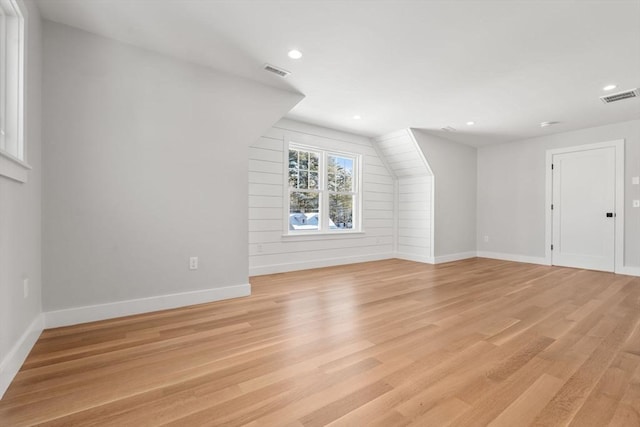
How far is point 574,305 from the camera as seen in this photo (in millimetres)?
2945

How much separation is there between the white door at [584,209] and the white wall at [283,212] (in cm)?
295

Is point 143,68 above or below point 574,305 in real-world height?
above

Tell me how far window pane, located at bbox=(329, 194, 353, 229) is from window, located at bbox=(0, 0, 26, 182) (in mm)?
3976

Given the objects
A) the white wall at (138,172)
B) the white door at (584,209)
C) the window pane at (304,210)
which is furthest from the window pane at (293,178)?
the white door at (584,209)

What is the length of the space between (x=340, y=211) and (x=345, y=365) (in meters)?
3.71

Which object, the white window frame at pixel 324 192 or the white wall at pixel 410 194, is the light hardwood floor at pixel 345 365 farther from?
the white wall at pixel 410 194

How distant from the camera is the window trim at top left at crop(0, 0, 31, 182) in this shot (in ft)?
5.56

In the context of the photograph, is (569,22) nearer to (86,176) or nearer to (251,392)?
(251,392)

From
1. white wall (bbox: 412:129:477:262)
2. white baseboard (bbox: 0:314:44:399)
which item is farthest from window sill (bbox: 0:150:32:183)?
white wall (bbox: 412:129:477:262)

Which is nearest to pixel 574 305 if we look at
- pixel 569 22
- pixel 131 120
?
pixel 569 22

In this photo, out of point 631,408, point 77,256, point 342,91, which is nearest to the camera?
point 631,408

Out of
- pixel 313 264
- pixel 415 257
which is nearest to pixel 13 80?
pixel 313 264

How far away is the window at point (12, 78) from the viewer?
1.70 m

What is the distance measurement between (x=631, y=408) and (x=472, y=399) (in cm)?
74
